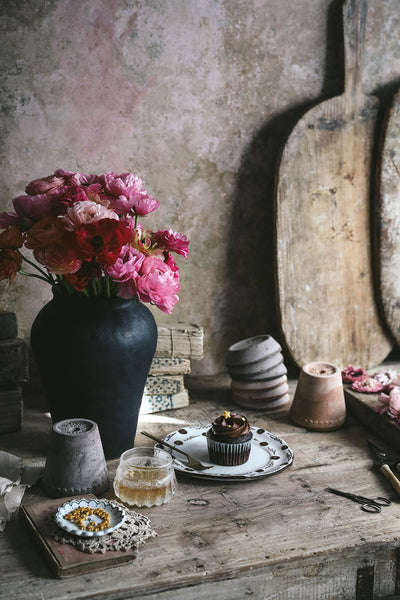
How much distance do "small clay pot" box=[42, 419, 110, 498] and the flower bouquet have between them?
297 mm

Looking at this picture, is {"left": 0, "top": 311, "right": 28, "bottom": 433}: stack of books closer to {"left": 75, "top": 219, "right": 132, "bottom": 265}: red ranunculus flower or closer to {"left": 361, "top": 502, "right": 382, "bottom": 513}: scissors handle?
{"left": 75, "top": 219, "right": 132, "bottom": 265}: red ranunculus flower

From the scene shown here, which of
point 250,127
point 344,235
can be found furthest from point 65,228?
A: point 344,235

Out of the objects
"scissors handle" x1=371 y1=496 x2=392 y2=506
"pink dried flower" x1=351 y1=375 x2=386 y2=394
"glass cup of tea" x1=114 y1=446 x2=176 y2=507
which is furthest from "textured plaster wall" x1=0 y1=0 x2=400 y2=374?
"scissors handle" x1=371 y1=496 x2=392 y2=506

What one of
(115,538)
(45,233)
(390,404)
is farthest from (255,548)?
(45,233)

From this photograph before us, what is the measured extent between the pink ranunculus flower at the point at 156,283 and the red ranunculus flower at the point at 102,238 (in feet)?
0.32

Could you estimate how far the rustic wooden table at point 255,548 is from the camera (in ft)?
3.50

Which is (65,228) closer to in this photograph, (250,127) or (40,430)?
(40,430)

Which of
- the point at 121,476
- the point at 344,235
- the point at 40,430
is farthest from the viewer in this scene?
the point at 344,235

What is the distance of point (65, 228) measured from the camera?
4.33 ft

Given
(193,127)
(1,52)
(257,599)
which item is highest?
(1,52)

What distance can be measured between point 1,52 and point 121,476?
1.16 m

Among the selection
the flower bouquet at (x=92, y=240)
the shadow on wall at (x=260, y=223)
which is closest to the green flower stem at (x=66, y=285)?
the flower bouquet at (x=92, y=240)

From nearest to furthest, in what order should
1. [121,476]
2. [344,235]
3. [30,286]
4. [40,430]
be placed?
[121,476]
[40,430]
[30,286]
[344,235]

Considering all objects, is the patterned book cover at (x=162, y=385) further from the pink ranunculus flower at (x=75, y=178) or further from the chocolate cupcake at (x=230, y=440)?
the pink ranunculus flower at (x=75, y=178)
